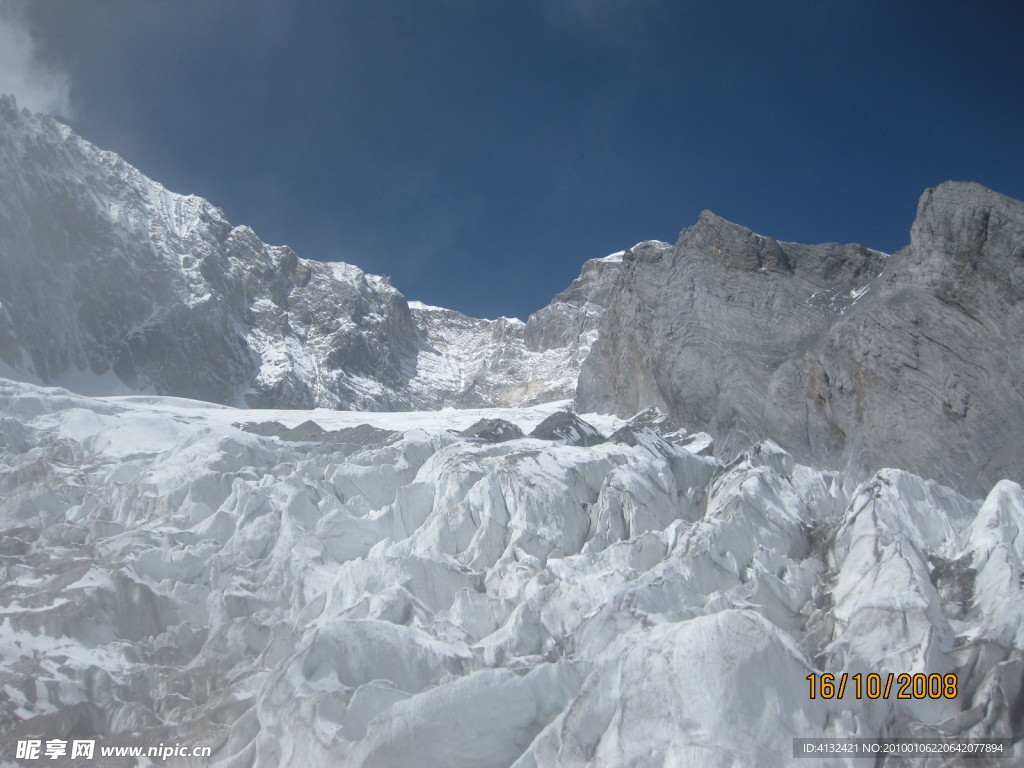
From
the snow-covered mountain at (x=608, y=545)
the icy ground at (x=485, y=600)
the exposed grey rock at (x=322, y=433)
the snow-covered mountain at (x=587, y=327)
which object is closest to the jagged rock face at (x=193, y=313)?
the snow-covered mountain at (x=587, y=327)

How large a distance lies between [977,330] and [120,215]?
98.2 meters

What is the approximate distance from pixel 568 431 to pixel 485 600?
24.4 metres

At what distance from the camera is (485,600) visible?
29547 millimetres

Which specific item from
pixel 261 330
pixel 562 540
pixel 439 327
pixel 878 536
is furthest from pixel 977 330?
pixel 439 327

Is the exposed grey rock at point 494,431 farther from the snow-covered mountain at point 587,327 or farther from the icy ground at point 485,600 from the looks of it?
the snow-covered mountain at point 587,327

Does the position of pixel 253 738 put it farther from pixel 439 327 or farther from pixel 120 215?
pixel 439 327

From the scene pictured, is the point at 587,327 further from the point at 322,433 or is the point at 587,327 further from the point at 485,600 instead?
the point at 485,600

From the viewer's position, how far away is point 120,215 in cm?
10675

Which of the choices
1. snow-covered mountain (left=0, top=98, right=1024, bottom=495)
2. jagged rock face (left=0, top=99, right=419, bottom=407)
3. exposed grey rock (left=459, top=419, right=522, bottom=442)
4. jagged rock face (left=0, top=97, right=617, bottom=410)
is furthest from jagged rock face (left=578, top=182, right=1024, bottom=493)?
jagged rock face (left=0, top=99, right=419, bottom=407)

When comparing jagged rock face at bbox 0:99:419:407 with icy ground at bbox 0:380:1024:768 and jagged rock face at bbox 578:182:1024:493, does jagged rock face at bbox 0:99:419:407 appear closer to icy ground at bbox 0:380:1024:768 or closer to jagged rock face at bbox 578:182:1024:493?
icy ground at bbox 0:380:1024:768

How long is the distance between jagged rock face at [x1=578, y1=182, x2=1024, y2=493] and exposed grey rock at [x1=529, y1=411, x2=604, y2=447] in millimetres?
5190

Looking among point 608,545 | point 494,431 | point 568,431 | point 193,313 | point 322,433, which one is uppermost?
point 193,313

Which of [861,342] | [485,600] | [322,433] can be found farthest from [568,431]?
[485,600]

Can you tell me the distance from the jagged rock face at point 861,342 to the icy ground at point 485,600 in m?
3.73
